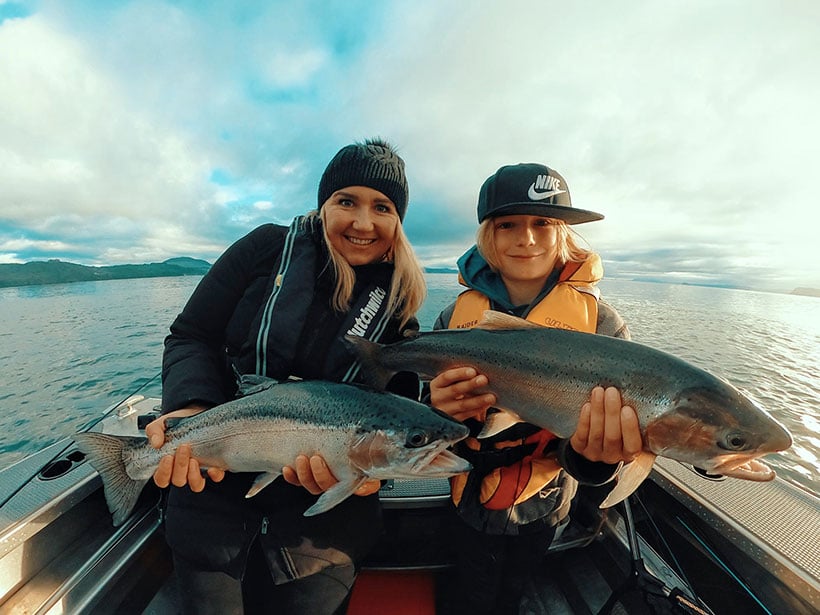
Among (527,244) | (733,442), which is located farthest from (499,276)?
(733,442)

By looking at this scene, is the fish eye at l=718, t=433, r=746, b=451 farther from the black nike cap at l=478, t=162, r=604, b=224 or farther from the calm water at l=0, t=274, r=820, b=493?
the calm water at l=0, t=274, r=820, b=493

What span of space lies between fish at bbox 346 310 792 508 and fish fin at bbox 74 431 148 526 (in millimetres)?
1792

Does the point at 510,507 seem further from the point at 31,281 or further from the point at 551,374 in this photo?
the point at 31,281

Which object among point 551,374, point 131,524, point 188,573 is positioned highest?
point 551,374

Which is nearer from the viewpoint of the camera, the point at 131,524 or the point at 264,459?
the point at 264,459

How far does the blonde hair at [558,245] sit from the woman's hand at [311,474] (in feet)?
7.26

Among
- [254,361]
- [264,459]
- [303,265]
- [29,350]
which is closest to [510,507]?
→ [264,459]

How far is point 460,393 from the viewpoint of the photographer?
8.72 feet

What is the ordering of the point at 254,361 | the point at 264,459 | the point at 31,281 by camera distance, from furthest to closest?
the point at 31,281 < the point at 254,361 < the point at 264,459

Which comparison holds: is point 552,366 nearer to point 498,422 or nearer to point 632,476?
point 498,422

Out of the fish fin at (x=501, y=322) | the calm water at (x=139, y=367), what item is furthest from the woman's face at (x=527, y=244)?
the calm water at (x=139, y=367)

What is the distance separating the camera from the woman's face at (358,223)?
286cm

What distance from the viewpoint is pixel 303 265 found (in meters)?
2.88

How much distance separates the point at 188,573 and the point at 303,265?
7.29ft
